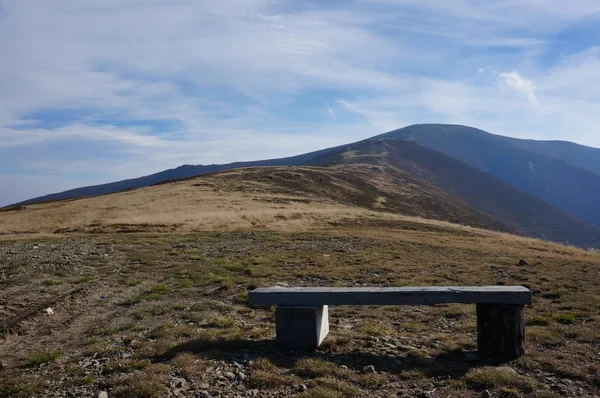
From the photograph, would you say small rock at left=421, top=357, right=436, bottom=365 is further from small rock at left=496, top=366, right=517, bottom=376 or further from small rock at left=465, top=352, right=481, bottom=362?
small rock at left=496, top=366, right=517, bottom=376

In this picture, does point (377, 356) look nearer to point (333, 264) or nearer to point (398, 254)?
point (333, 264)

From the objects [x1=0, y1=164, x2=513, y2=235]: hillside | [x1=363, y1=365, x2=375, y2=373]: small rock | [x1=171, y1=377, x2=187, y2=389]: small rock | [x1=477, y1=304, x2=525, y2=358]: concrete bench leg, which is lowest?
[x1=363, y1=365, x2=375, y2=373]: small rock

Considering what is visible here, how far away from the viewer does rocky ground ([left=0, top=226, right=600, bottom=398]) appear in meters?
7.32

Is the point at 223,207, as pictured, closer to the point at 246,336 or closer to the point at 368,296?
the point at 246,336

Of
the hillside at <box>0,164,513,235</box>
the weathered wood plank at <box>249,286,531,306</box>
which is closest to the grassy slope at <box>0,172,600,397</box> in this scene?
the weathered wood plank at <box>249,286,531,306</box>

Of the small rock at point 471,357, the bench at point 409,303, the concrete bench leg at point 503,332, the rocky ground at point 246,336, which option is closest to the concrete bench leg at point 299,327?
the bench at point 409,303

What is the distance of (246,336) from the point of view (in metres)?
9.82

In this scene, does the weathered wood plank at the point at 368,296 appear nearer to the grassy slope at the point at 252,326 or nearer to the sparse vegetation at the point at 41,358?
the grassy slope at the point at 252,326

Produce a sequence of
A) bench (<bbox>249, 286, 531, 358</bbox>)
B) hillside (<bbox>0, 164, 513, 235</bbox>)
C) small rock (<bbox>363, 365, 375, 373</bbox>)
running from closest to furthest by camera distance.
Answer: small rock (<bbox>363, 365, 375, 373</bbox>) → bench (<bbox>249, 286, 531, 358</bbox>) → hillside (<bbox>0, 164, 513, 235</bbox>)

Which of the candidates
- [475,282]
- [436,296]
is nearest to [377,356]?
[436,296]

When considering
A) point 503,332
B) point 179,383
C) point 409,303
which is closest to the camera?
point 179,383

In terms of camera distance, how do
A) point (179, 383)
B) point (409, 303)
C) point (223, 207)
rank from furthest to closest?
point (223, 207) → point (409, 303) → point (179, 383)

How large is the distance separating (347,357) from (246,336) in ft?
7.72

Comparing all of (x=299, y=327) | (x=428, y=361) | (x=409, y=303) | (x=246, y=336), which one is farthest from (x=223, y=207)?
(x=428, y=361)
